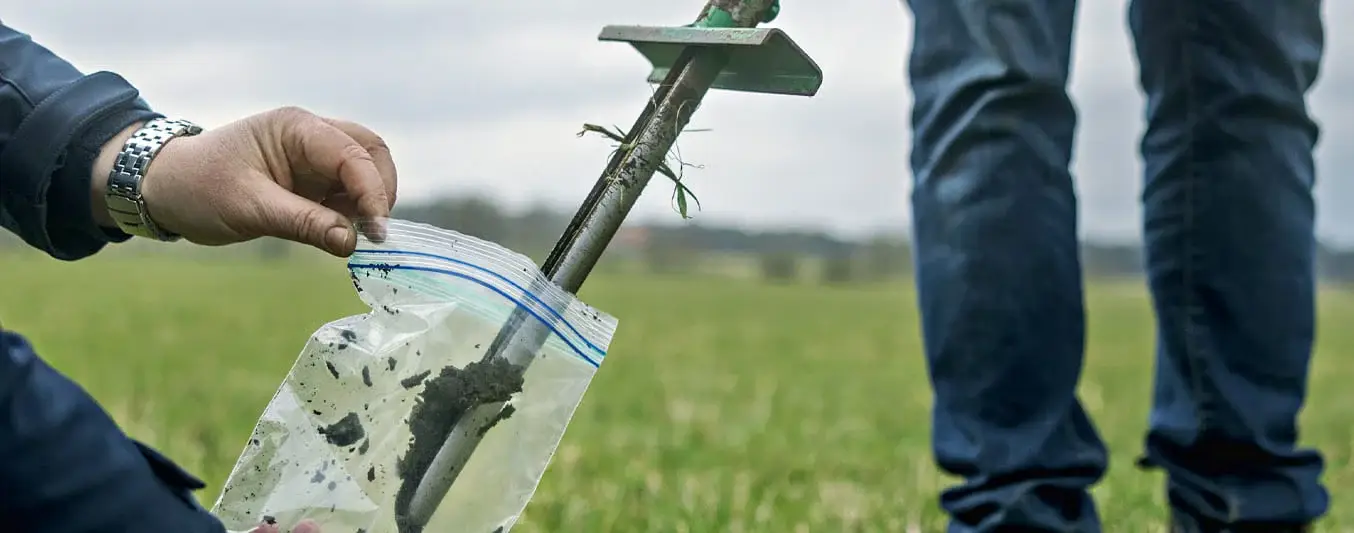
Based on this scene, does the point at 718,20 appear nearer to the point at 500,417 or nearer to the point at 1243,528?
the point at 500,417

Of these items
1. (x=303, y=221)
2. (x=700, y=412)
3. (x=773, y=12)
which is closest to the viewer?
(x=303, y=221)

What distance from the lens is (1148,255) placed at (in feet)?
6.41

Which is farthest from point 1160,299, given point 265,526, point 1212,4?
point 265,526

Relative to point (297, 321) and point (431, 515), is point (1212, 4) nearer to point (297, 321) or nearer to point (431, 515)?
point (431, 515)

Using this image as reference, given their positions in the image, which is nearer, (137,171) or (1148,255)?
(137,171)

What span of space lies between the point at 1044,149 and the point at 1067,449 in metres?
0.36

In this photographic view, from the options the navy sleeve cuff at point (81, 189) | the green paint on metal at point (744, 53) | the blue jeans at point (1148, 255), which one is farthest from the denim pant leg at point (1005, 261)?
the navy sleeve cuff at point (81, 189)

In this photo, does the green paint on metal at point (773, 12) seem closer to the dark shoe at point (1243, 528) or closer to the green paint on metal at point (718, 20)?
the green paint on metal at point (718, 20)

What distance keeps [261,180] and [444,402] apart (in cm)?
24

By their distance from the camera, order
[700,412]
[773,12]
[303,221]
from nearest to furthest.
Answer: [303,221] → [773,12] → [700,412]

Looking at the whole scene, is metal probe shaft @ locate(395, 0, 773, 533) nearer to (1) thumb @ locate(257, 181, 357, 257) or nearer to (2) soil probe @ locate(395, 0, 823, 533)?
(2) soil probe @ locate(395, 0, 823, 533)

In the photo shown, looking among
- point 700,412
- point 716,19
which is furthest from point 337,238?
point 700,412

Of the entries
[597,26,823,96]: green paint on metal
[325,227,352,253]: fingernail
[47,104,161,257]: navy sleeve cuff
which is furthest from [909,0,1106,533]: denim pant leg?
[47,104,161,257]: navy sleeve cuff

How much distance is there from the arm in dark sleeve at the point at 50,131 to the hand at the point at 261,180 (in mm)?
22
